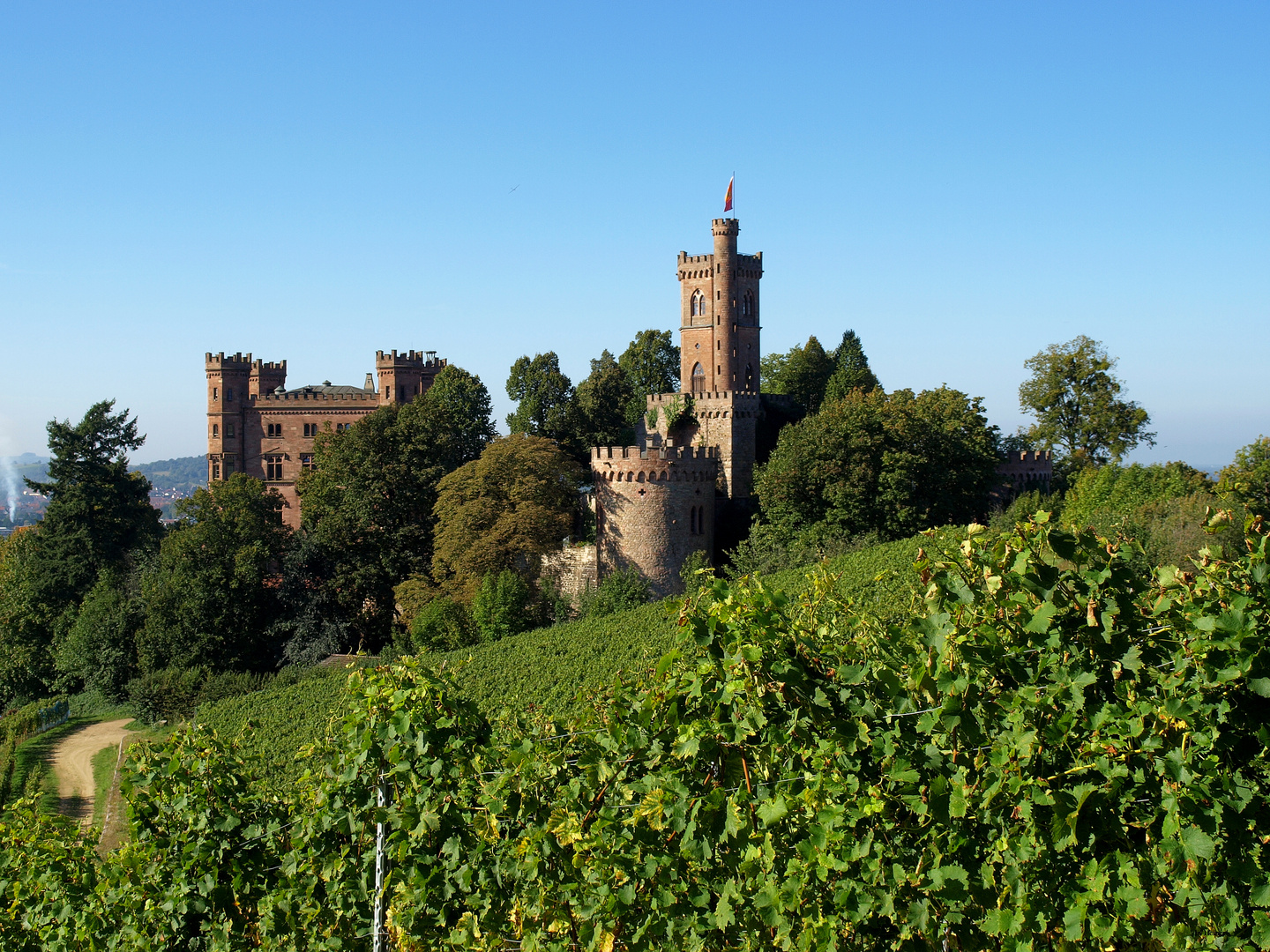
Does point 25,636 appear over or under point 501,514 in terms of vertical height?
under

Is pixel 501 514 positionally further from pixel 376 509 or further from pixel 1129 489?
pixel 1129 489

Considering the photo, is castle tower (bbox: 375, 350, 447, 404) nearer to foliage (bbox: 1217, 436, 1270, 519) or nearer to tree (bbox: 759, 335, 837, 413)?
tree (bbox: 759, 335, 837, 413)

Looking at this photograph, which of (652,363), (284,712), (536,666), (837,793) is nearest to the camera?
(837,793)

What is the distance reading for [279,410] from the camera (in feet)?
213

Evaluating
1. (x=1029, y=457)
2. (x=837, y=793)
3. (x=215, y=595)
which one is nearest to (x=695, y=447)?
(x=1029, y=457)

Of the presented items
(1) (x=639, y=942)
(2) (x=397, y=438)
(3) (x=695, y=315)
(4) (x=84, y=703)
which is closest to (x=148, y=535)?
(4) (x=84, y=703)

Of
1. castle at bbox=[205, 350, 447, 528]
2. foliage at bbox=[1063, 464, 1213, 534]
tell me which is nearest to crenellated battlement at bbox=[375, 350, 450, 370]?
castle at bbox=[205, 350, 447, 528]

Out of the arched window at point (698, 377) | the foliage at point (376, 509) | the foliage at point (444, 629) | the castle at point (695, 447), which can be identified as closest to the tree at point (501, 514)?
the foliage at point (444, 629)

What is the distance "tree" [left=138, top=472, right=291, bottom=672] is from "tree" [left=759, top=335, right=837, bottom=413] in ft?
86.3

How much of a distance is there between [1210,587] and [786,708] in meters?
2.55

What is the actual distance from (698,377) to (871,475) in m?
13.8

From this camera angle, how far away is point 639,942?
272 inches

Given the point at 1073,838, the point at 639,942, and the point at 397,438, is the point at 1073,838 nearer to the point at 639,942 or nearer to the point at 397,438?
the point at 639,942

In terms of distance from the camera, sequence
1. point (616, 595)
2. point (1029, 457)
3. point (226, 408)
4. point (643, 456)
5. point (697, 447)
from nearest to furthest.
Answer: point (616, 595) < point (643, 456) < point (697, 447) < point (1029, 457) < point (226, 408)
